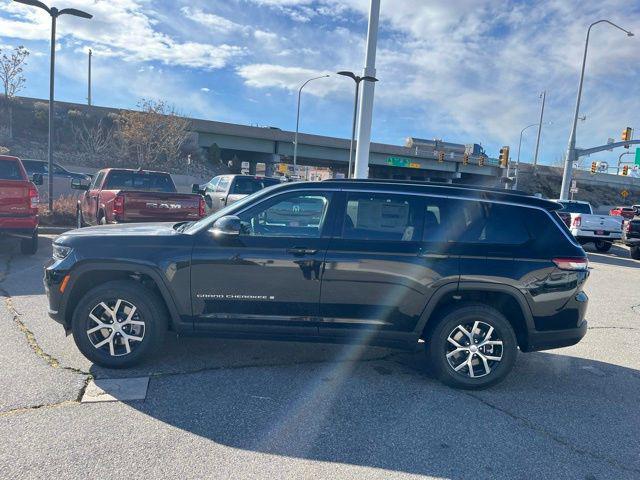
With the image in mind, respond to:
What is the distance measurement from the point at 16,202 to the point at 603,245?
749 inches

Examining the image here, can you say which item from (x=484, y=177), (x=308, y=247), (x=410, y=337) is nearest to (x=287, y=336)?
(x=308, y=247)

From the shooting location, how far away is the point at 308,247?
4.22 metres

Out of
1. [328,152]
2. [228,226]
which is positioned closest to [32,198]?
[228,226]

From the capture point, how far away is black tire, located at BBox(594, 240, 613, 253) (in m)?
18.0

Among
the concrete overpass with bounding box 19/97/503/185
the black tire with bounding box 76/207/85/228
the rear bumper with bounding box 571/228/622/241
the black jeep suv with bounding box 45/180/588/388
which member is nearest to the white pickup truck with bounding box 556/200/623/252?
the rear bumper with bounding box 571/228/622/241

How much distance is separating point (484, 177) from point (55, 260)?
247 feet

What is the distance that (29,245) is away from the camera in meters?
9.35

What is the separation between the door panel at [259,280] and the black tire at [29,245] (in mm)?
6654

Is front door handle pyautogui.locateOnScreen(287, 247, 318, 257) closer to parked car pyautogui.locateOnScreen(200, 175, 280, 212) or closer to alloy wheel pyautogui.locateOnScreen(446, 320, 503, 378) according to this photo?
alloy wheel pyautogui.locateOnScreen(446, 320, 503, 378)

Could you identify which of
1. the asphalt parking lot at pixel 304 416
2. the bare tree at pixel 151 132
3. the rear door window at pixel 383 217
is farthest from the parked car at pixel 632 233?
the bare tree at pixel 151 132

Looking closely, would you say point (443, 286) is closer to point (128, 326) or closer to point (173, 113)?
point (128, 326)

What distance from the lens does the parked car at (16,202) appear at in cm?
853

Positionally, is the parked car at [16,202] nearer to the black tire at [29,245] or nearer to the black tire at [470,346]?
the black tire at [29,245]

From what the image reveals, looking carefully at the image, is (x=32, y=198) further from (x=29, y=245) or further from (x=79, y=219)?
(x=79, y=219)
